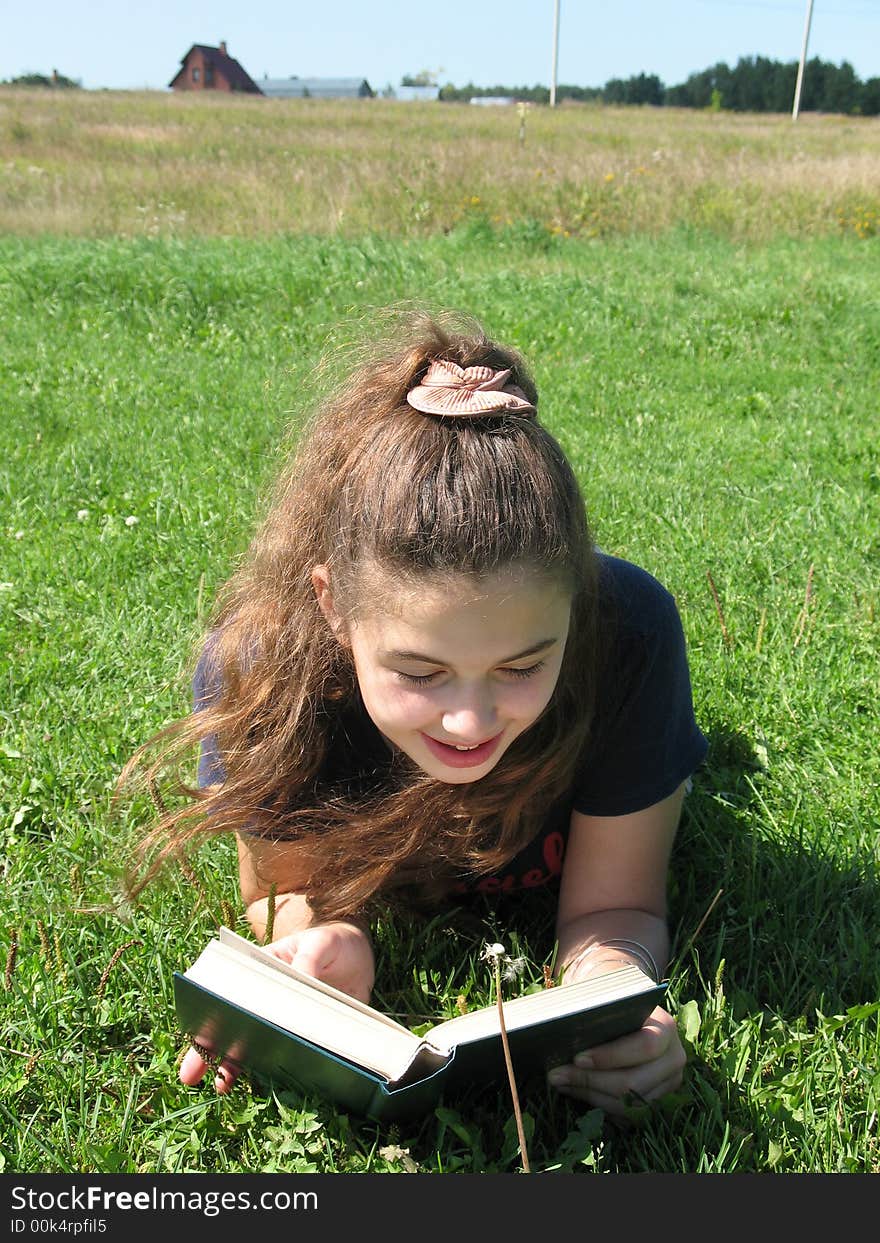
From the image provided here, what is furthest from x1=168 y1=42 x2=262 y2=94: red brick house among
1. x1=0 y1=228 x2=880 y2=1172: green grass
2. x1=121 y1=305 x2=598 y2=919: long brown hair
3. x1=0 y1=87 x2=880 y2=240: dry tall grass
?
x1=121 y1=305 x2=598 y2=919: long brown hair

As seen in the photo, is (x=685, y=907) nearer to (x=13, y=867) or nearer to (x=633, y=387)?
(x=13, y=867)

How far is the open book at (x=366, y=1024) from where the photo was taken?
1373mm

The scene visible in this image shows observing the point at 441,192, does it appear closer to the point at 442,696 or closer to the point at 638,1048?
the point at 442,696

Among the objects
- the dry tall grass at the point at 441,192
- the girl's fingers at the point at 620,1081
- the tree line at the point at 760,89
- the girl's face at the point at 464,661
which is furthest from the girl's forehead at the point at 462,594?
the tree line at the point at 760,89

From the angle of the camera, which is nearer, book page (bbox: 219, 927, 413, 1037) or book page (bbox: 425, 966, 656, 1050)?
book page (bbox: 425, 966, 656, 1050)

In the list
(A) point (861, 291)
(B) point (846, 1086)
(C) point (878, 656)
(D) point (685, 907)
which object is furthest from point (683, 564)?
(A) point (861, 291)

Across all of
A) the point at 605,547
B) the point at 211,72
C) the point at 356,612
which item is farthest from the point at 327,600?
the point at 211,72

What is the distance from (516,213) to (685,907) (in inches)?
364

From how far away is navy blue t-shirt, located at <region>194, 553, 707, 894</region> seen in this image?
1916mm

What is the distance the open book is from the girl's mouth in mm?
332

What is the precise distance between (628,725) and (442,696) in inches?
20.9

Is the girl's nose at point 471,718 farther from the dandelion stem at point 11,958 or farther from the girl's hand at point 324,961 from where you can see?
the dandelion stem at point 11,958

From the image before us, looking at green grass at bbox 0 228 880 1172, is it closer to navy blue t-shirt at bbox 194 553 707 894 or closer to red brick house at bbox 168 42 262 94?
navy blue t-shirt at bbox 194 553 707 894

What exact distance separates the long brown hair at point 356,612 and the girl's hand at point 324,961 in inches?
2.9
